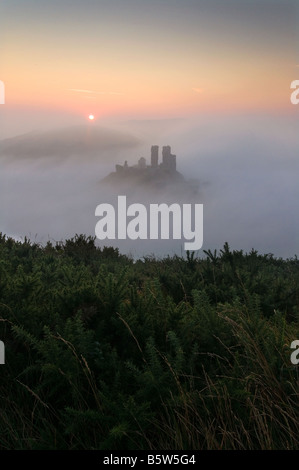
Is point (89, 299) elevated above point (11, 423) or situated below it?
above

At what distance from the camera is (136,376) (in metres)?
4.75

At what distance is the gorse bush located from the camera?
4484 mm

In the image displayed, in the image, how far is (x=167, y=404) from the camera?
15.1ft

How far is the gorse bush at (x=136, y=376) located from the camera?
4.48 meters

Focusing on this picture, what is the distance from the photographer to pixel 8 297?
6516 mm

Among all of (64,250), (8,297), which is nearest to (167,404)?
(8,297)
